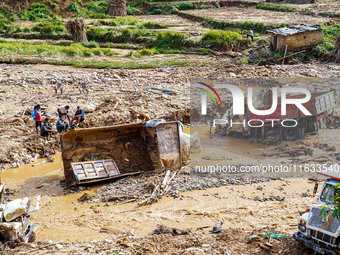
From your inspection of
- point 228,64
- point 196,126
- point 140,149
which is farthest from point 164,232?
point 228,64

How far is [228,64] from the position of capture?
2388 cm

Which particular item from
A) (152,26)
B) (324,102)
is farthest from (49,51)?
(324,102)

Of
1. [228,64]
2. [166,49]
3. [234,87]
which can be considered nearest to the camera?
[234,87]

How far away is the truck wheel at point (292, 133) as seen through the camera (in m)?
14.3

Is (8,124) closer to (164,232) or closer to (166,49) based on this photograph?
(164,232)

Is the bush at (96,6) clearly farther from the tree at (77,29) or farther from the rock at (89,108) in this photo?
the rock at (89,108)

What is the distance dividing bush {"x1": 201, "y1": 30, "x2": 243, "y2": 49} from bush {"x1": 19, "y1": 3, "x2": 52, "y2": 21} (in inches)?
853

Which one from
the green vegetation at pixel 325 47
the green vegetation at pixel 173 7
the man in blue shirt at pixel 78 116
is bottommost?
the man in blue shirt at pixel 78 116

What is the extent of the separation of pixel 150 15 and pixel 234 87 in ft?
89.9

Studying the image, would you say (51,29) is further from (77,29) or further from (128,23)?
(128,23)

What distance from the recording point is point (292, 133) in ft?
47.2

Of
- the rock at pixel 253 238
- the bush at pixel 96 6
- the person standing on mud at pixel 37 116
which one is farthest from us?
the bush at pixel 96 6

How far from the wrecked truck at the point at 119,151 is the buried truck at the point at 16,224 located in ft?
9.79

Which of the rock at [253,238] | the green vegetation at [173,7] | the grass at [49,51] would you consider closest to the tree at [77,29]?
the grass at [49,51]
